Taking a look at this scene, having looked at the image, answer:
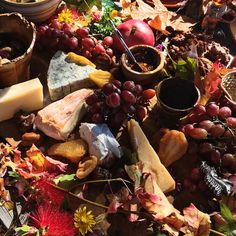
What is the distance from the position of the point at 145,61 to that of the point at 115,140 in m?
0.31

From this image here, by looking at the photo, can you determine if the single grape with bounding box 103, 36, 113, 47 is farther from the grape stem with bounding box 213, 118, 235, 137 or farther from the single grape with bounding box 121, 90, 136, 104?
the grape stem with bounding box 213, 118, 235, 137

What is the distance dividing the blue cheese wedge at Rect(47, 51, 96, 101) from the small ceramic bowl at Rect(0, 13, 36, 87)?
3.5 inches

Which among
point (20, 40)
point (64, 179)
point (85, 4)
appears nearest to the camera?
point (64, 179)

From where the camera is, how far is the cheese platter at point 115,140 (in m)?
1.21

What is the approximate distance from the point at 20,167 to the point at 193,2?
1.04 m

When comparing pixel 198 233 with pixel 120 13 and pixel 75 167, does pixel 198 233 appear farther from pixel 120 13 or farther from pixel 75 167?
pixel 120 13

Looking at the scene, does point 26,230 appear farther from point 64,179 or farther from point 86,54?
point 86,54

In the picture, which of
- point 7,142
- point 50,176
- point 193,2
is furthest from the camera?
point 193,2

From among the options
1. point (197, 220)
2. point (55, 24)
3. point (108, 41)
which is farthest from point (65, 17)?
point (197, 220)

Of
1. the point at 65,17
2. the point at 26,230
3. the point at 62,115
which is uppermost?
the point at 65,17

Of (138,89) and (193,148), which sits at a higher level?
(138,89)

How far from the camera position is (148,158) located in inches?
51.7

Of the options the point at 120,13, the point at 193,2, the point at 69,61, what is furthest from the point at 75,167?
the point at 193,2

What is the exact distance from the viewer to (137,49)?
147 cm
